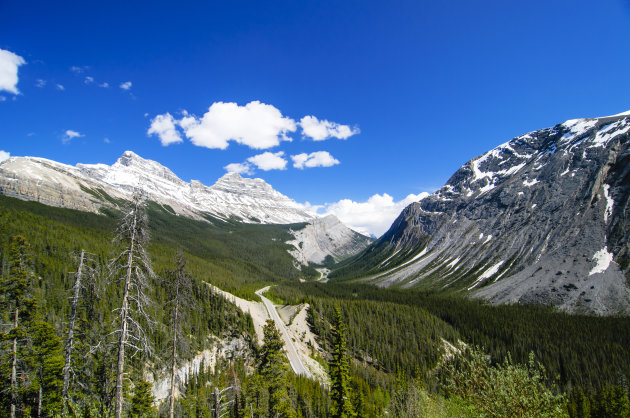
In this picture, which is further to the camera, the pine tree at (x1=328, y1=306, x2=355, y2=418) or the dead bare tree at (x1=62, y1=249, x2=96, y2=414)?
the pine tree at (x1=328, y1=306, x2=355, y2=418)

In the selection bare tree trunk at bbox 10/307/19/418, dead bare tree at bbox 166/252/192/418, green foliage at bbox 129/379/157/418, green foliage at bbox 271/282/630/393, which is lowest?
green foliage at bbox 271/282/630/393

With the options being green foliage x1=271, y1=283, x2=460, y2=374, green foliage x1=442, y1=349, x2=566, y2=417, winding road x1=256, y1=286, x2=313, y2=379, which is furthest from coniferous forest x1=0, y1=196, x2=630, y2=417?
winding road x1=256, y1=286, x2=313, y2=379

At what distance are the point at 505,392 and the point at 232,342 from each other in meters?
73.4

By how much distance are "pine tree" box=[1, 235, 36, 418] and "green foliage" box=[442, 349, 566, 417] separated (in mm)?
28400

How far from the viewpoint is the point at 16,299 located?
2205cm

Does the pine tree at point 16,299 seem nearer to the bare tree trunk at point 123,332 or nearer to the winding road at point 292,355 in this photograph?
the bare tree trunk at point 123,332

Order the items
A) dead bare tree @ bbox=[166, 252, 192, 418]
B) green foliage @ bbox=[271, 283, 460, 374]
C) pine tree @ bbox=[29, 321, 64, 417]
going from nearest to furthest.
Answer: dead bare tree @ bbox=[166, 252, 192, 418] < pine tree @ bbox=[29, 321, 64, 417] < green foliage @ bbox=[271, 283, 460, 374]

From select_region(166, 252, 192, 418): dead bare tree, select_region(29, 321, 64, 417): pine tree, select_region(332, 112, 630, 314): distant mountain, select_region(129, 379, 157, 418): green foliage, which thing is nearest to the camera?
select_region(166, 252, 192, 418): dead bare tree

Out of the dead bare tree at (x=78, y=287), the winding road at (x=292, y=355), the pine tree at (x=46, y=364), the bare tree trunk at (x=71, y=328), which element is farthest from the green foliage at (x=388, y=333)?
the dead bare tree at (x=78, y=287)

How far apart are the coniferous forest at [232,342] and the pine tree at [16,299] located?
3.8 inches

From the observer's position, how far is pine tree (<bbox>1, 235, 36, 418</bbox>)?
70.1 ft

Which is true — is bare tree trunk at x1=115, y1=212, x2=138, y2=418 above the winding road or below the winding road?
above

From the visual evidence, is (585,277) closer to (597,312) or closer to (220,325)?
(597,312)

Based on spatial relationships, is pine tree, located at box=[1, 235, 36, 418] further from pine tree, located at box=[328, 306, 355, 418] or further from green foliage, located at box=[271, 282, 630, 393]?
green foliage, located at box=[271, 282, 630, 393]
